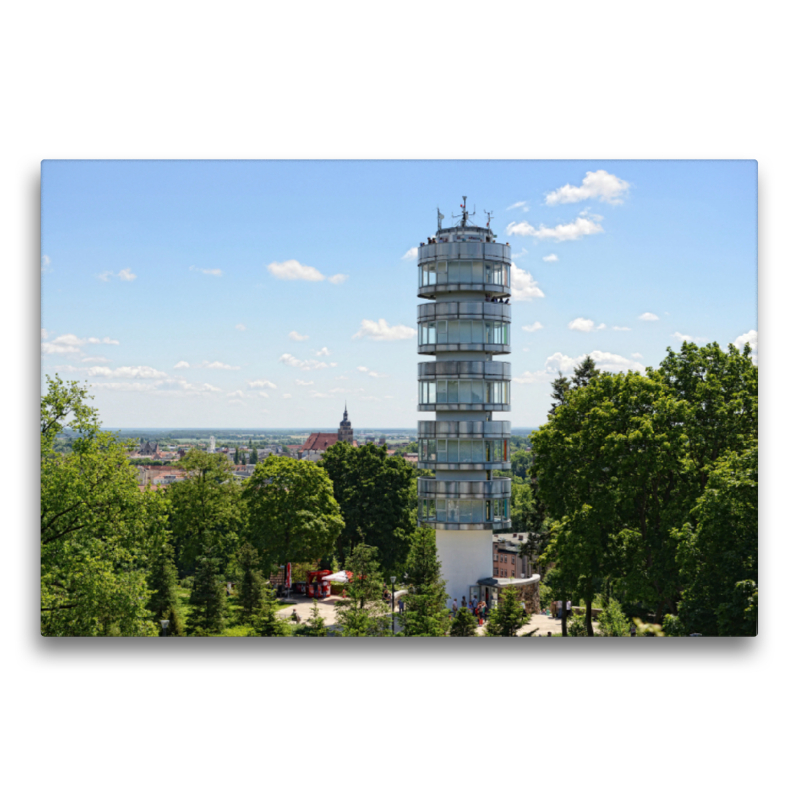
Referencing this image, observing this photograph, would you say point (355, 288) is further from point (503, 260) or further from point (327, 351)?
point (503, 260)

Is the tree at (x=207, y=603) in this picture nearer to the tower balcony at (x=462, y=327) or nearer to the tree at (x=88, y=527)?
the tree at (x=88, y=527)

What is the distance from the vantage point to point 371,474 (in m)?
28.7

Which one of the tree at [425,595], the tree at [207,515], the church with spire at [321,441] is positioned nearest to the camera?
the tree at [425,595]

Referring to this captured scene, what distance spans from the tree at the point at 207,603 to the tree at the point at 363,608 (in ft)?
6.95

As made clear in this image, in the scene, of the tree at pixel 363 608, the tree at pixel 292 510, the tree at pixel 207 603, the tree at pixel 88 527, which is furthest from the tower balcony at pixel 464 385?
the tree at pixel 88 527

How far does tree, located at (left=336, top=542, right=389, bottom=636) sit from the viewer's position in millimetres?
15758

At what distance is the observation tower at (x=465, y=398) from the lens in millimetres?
18797

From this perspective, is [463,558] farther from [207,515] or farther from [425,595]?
[207,515]

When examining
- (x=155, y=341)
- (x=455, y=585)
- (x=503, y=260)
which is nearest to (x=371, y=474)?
(x=455, y=585)

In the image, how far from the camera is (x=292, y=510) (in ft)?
75.7

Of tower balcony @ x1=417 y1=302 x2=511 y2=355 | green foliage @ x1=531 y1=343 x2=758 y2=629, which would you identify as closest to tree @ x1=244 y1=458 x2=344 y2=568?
tower balcony @ x1=417 y1=302 x2=511 y2=355

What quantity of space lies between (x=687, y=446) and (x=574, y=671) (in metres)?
5.60

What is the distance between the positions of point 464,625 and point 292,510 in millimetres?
8071

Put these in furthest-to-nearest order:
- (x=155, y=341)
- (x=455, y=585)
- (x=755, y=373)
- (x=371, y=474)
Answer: (x=371, y=474) < (x=455, y=585) < (x=155, y=341) < (x=755, y=373)
